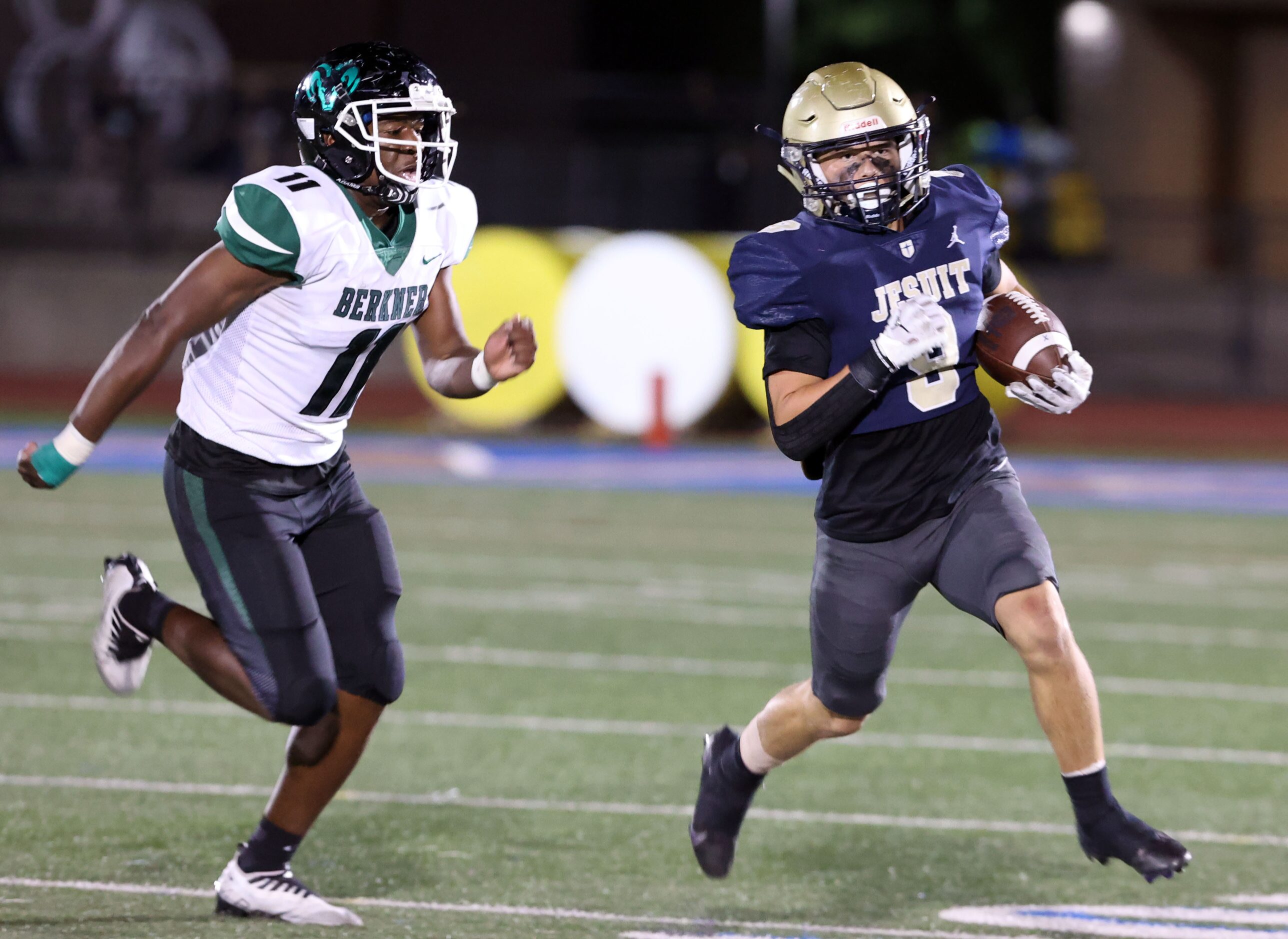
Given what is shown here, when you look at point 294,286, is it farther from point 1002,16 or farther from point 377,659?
point 1002,16

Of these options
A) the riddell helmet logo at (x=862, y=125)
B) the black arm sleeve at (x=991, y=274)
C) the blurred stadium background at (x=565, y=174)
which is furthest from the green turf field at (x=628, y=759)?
the blurred stadium background at (x=565, y=174)

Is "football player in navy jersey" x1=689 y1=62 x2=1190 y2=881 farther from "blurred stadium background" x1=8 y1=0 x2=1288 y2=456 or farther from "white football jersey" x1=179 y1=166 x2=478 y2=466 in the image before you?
"blurred stadium background" x1=8 y1=0 x2=1288 y2=456

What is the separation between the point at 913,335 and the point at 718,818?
126 cm

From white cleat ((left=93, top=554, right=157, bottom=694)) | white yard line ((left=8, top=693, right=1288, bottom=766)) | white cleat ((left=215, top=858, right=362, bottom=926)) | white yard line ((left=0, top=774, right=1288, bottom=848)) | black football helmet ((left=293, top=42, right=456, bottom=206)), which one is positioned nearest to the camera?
black football helmet ((left=293, top=42, right=456, bottom=206))

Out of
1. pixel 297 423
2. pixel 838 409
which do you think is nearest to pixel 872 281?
pixel 838 409

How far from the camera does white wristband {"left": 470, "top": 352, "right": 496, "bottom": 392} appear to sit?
434 centimetres

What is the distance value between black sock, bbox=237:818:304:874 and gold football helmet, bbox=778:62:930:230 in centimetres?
175

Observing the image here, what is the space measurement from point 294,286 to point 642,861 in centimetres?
165

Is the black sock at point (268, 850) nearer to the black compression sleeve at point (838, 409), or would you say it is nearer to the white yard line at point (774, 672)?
the black compression sleeve at point (838, 409)

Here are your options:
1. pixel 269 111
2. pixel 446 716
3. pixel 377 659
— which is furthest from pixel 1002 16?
pixel 377 659

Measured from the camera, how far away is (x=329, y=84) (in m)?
4.12

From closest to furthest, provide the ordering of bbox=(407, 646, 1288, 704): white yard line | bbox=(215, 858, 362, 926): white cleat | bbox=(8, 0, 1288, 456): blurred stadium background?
bbox=(215, 858, 362, 926): white cleat → bbox=(407, 646, 1288, 704): white yard line → bbox=(8, 0, 1288, 456): blurred stadium background

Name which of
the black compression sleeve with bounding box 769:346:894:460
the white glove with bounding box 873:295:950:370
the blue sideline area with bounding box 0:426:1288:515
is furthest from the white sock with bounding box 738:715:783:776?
the blue sideline area with bounding box 0:426:1288:515

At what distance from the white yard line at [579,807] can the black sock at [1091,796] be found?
3.84 feet
